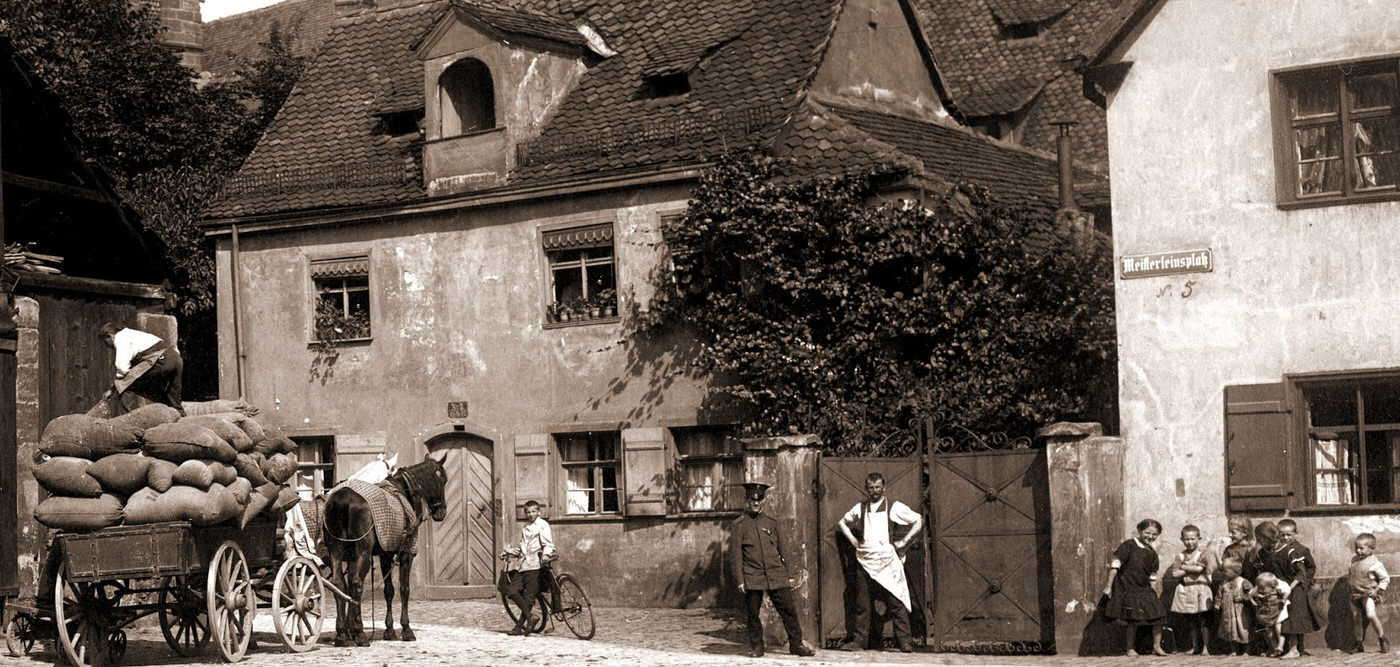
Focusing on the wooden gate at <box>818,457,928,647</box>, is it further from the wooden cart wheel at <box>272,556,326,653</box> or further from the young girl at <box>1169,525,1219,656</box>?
the wooden cart wheel at <box>272,556,326,653</box>

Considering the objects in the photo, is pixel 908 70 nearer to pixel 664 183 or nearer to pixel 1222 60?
pixel 664 183

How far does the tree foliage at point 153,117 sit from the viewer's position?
31016 millimetres

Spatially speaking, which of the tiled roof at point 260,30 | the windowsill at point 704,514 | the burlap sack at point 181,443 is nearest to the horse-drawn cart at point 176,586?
the burlap sack at point 181,443

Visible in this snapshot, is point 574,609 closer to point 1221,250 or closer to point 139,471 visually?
point 139,471

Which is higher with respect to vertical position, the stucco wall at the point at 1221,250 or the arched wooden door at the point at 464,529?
the stucco wall at the point at 1221,250

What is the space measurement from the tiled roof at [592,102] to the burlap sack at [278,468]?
8.95m

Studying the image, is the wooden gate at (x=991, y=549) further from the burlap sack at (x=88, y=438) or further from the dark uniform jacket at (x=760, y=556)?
the burlap sack at (x=88, y=438)

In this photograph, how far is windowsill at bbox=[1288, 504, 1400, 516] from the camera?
16.5 m

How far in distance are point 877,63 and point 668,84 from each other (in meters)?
3.08

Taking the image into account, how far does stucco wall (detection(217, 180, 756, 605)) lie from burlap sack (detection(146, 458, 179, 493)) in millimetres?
9634

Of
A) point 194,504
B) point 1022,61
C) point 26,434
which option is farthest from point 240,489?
point 1022,61

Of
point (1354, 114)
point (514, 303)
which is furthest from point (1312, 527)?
point (514, 303)

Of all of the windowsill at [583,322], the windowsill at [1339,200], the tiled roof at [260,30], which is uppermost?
the tiled roof at [260,30]

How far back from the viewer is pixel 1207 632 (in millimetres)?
16297
